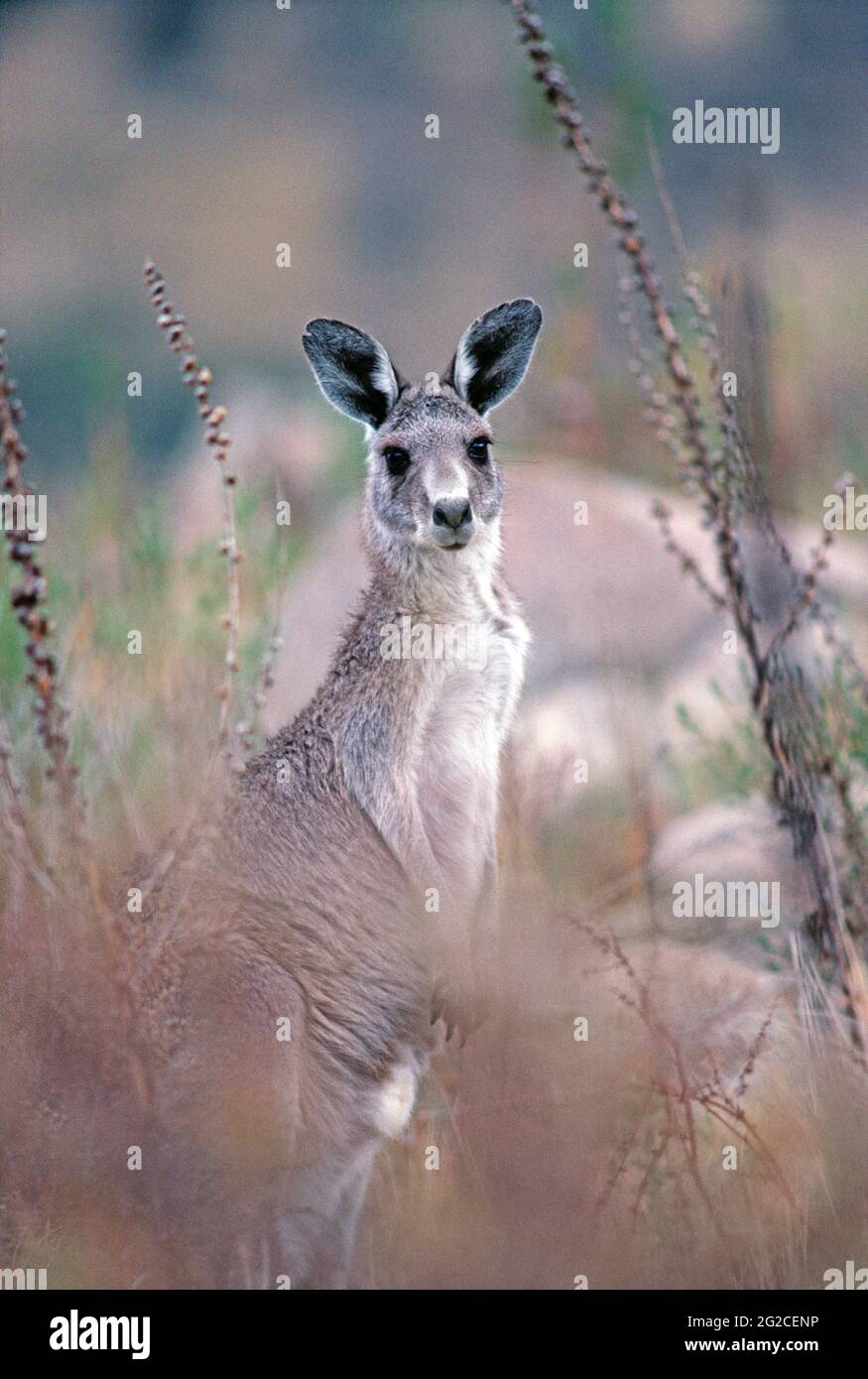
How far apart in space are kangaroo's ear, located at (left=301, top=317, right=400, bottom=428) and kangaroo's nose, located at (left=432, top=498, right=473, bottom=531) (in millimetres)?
643

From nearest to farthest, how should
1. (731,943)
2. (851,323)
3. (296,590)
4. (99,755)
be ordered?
(99,755), (731,943), (296,590), (851,323)

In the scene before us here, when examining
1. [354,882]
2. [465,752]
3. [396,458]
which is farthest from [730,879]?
[396,458]

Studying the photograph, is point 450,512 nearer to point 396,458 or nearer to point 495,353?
point 396,458

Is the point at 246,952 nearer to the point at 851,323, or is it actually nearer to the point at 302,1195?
the point at 302,1195

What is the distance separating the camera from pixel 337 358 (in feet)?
17.9

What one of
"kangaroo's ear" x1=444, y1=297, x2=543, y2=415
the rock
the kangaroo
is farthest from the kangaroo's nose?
the rock

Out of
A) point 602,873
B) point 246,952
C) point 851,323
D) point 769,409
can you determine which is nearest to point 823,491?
point 851,323

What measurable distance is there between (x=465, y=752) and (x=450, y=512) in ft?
2.72

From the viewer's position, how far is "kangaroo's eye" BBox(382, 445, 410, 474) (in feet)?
17.8

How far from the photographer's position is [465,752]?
5.38 meters

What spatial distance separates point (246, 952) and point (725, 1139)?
5.67ft

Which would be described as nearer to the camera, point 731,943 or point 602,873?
Result: point 731,943

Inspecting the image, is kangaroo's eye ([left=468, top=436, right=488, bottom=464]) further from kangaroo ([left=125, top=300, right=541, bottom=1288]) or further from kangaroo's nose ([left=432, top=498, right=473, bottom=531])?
kangaroo's nose ([left=432, top=498, right=473, bottom=531])

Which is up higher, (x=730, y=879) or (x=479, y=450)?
(x=479, y=450)
